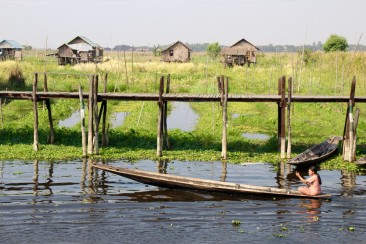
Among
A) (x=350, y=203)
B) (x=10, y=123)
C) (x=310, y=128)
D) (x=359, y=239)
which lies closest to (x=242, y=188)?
(x=350, y=203)

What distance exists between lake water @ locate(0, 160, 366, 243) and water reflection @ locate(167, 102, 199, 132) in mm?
9540

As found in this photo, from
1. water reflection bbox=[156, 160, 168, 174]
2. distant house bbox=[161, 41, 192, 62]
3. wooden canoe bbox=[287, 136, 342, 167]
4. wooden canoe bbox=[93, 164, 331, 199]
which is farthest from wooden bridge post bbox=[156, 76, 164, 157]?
distant house bbox=[161, 41, 192, 62]

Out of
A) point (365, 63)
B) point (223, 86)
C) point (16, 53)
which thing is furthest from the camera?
point (16, 53)

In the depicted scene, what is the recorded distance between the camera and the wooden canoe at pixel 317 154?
20172mm

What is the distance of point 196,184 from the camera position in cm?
1670

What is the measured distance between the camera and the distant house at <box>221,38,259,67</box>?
6094 cm

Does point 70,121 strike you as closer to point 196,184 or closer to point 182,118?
point 182,118

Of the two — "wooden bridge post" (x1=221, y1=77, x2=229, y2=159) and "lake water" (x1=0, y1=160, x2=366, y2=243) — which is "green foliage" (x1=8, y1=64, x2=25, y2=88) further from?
"wooden bridge post" (x1=221, y1=77, x2=229, y2=159)

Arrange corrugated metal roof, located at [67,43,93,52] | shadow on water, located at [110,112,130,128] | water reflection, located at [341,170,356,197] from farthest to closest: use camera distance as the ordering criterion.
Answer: corrugated metal roof, located at [67,43,93,52] → shadow on water, located at [110,112,130,128] → water reflection, located at [341,170,356,197]

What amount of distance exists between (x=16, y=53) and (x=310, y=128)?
48.0 m

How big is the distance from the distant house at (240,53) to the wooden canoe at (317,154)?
39.0 m

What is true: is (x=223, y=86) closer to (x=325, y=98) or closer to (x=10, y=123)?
(x=325, y=98)

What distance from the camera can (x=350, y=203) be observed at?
1617 cm

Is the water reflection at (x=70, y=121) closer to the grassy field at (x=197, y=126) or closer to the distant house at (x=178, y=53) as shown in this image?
the grassy field at (x=197, y=126)
